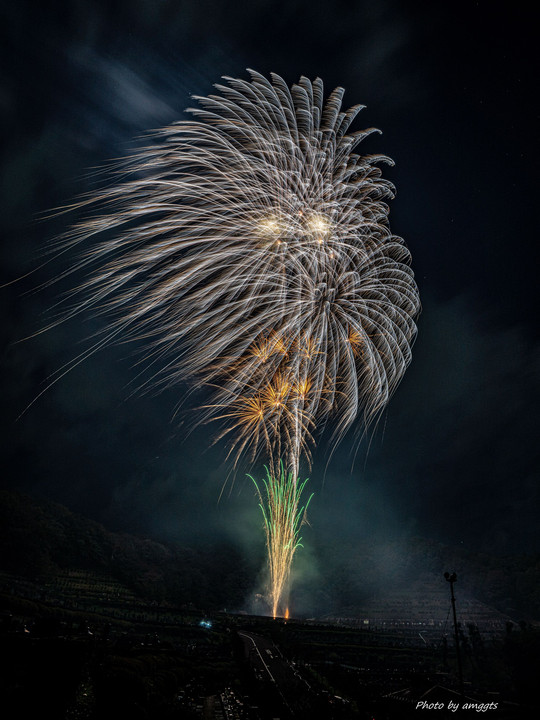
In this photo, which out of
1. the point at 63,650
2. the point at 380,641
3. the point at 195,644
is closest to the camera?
the point at 63,650

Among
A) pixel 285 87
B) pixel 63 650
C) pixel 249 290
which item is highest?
pixel 285 87

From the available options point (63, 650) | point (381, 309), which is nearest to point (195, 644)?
point (63, 650)

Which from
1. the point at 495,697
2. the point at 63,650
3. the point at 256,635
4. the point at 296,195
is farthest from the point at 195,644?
the point at 296,195

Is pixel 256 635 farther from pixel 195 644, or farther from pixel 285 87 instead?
pixel 285 87

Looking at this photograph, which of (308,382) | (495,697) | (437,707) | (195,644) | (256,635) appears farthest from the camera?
(256,635)

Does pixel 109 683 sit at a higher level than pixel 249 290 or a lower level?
lower

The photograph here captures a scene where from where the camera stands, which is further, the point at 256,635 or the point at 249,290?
the point at 256,635

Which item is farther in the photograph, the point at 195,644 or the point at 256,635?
the point at 256,635

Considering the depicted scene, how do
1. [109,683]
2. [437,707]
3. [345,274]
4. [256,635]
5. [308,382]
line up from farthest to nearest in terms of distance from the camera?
1. [256,635]
2. [437,707]
3. [308,382]
4. [345,274]
5. [109,683]

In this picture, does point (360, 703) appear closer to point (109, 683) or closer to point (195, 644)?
point (109, 683)
